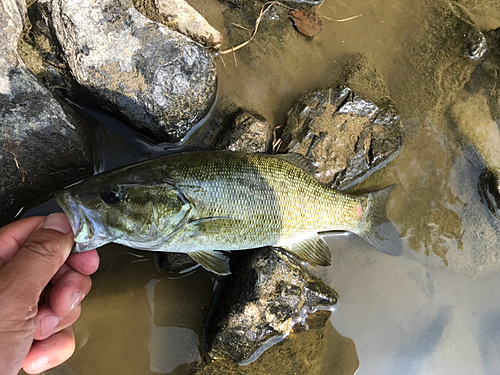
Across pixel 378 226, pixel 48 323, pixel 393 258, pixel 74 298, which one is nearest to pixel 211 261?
pixel 74 298

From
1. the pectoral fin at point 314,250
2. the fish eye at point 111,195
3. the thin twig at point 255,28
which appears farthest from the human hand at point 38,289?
the thin twig at point 255,28

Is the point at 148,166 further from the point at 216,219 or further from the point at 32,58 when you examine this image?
the point at 32,58

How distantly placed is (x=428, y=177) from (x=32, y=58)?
4.78 metres

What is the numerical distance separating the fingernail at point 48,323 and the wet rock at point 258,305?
4.89ft

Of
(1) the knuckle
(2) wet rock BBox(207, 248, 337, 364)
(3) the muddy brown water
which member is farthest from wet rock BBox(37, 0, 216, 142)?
(2) wet rock BBox(207, 248, 337, 364)

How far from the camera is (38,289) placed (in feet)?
7.57

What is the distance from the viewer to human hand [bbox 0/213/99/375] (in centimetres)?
219

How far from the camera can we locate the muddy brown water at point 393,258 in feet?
11.8

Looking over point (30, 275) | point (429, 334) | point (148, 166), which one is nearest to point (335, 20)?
point (148, 166)

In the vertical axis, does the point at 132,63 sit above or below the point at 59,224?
above

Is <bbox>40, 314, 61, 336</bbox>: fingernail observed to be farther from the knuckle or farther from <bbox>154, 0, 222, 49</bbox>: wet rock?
<bbox>154, 0, 222, 49</bbox>: wet rock

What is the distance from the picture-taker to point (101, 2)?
3.40 meters

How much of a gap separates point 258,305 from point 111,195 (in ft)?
6.06

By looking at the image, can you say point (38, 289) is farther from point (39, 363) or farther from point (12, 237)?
point (39, 363)
